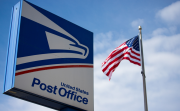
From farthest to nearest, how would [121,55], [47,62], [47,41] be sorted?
[121,55] < [47,41] < [47,62]

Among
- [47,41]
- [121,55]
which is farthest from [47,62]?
[121,55]

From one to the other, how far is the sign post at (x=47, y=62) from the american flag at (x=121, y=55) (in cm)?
108

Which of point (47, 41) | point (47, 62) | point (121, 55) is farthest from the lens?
point (121, 55)

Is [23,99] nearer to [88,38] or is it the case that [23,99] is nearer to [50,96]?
[50,96]

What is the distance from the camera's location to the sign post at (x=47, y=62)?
10.7 metres

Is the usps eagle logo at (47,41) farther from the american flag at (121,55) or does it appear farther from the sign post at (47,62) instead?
the american flag at (121,55)

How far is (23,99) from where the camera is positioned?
11.1 m

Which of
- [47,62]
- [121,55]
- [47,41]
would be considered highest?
[47,41]

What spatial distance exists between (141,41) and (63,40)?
388 cm

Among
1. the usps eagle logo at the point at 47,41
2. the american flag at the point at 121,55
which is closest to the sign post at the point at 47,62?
the usps eagle logo at the point at 47,41

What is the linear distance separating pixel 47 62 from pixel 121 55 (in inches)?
146

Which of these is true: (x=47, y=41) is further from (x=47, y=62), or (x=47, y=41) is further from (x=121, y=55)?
(x=121, y=55)

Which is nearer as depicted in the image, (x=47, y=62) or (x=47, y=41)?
(x=47, y=62)

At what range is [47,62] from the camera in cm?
1173
